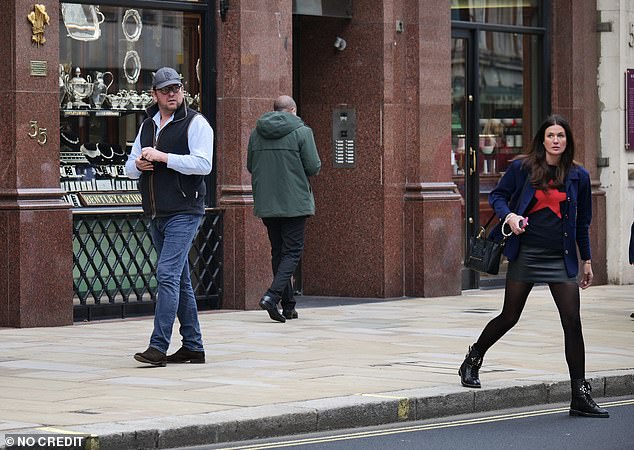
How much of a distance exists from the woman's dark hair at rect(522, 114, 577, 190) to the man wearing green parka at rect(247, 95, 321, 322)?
4.48m

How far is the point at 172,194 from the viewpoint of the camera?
1004cm

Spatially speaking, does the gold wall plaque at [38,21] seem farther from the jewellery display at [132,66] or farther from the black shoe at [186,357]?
the black shoe at [186,357]

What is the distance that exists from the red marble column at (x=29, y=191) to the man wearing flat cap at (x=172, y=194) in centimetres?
280

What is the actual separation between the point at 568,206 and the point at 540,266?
393 millimetres

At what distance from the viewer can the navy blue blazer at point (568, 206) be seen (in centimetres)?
894

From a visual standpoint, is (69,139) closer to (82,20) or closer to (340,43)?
(82,20)

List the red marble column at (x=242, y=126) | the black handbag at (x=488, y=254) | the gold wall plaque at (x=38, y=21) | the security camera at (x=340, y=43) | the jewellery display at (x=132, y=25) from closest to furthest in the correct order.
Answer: the black handbag at (x=488, y=254), the gold wall plaque at (x=38, y=21), the jewellery display at (x=132, y=25), the red marble column at (x=242, y=126), the security camera at (x=340, y=43)

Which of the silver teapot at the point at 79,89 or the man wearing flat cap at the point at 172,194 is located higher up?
the silver teapot at the point at 79,89

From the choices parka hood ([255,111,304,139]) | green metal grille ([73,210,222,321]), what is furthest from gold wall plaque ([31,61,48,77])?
parka hood ([255,111,304,139])

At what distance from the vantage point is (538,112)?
18.5 meters

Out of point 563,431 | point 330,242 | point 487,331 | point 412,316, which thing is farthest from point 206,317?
point 563,431

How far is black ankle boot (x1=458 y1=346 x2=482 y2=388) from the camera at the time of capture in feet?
30.0

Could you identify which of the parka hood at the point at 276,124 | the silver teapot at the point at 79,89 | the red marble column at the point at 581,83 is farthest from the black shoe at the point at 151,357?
the red marble column at the point at 581,83

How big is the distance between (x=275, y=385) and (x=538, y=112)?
10.1 metres
